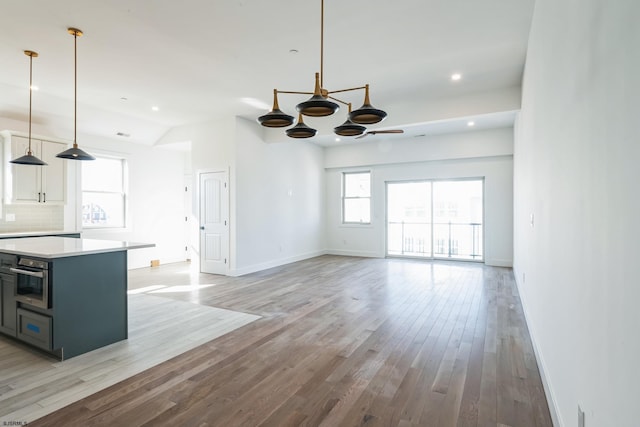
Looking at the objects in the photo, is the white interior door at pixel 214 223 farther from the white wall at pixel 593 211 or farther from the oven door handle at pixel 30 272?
the white wall at pixel 593 211

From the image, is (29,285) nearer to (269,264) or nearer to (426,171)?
(269,264)

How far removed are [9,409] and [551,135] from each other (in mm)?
4114

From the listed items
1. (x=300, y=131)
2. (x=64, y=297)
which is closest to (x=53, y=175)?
(x=64, y=297)

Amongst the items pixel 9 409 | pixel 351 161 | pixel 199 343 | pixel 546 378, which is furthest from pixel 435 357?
pixel 351 161

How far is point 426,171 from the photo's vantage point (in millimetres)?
8539

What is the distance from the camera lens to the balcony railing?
326 inches

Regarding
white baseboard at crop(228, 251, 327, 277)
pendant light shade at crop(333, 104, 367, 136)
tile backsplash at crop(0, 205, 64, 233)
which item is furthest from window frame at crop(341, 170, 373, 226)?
tile backsplash at crop(0, 205, 64, 233)

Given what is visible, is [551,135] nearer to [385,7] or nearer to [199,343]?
[385,7]

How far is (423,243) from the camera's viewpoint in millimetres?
8852

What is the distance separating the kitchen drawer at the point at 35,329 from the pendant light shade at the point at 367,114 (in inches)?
127

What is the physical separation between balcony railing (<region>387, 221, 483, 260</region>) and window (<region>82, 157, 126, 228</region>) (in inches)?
262

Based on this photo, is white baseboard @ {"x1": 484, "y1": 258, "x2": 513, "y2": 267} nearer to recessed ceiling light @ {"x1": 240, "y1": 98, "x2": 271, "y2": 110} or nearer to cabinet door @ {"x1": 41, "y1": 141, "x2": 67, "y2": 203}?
recessed ceiling light @ {"x1": 240, "y1": 98, "x2": 271, "y2": 110}

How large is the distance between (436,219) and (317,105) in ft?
22.2

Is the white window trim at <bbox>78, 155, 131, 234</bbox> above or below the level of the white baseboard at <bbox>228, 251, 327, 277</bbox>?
above
